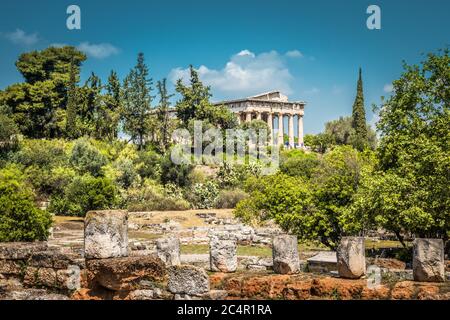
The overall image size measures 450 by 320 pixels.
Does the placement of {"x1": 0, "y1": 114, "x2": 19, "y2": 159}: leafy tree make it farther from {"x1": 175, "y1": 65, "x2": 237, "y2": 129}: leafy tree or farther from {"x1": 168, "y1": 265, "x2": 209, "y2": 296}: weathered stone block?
{"x1": 168, "y1": 265, "x2": 209, "y2": 296}: weathered stone block

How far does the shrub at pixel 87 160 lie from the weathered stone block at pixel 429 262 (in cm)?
3742

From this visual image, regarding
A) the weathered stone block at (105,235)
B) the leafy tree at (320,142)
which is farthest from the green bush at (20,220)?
the leafy tree at (320,142)

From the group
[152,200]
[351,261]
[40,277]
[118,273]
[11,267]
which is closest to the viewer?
[118,273]

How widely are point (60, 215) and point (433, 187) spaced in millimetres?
27742

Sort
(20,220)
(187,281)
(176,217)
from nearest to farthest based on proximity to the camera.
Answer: (187,281)
(20,220)
(176,217)

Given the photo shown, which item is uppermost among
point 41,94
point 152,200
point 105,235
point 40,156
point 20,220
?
point 41,94

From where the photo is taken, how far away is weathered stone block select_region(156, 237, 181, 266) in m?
15.1

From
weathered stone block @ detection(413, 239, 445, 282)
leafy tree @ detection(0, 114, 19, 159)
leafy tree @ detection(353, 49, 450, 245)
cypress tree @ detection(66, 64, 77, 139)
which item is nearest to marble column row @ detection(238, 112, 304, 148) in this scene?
cypress tree @ detection(66, 64, 77, 139)

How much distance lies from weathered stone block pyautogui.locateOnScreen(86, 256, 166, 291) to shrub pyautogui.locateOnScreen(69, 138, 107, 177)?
36740mm

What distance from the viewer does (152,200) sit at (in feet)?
Answer: 147

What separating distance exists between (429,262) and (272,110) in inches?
3175

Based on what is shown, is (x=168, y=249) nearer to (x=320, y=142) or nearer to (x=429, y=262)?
(x=429, y=262)

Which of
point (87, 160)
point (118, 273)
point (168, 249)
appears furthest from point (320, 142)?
point (118, 273)

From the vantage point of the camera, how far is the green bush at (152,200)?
144 feet
